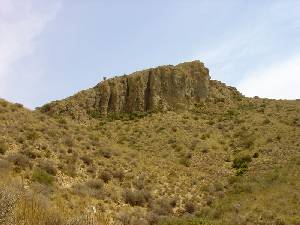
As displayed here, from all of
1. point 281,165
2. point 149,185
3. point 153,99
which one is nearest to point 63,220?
point 149,185

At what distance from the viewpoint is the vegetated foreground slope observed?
2473cm

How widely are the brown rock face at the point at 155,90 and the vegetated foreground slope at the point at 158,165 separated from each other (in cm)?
240

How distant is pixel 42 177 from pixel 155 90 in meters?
36.3

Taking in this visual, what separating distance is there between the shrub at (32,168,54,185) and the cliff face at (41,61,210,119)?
102 feet

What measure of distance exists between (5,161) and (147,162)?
13.8 metres

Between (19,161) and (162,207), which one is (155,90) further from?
(19,161)

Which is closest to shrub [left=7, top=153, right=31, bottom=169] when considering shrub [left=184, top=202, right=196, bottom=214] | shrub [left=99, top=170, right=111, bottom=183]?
shrub [left=99, top=170, right=111, bottom=183]

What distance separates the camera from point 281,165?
39.2 meters

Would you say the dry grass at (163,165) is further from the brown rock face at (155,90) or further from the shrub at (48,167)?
the brown rock face at (155,90)

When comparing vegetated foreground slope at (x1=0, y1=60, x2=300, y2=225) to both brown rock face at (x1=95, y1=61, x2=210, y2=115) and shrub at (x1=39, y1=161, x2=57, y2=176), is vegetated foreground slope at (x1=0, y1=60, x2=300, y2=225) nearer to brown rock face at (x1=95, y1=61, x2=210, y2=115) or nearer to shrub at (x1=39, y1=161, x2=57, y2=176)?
shrub at (x1=39, y1=161, x2=57, y2=176)

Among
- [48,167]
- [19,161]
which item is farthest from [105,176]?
[19,161]

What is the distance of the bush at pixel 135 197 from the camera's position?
27.7m

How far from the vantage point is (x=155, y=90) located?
6006cm

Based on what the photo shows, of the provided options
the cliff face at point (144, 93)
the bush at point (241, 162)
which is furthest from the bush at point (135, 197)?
the cliff face at point (144, 93)
